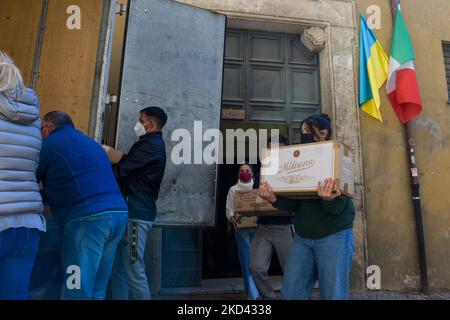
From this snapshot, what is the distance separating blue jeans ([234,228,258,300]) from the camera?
4.39 metres

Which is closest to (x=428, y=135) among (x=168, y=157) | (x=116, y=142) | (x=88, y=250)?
(x=168, y=157)

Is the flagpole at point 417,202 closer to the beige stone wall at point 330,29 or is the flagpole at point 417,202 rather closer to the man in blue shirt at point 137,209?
the beige stone wall at point 330,29

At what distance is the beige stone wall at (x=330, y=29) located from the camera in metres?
5.50

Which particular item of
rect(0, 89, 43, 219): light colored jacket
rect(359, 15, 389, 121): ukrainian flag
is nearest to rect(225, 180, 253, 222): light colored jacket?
rect(359, 15, 389, 121): ukrainian flag

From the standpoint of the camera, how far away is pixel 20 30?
484 centimetres

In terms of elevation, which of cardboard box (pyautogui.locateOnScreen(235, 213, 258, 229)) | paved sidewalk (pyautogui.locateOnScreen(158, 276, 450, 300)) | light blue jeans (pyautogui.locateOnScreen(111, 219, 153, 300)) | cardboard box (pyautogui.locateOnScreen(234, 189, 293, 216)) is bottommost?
paved sidewalk (pyautogui.locateOnScreen(158, 276, 450, 300))

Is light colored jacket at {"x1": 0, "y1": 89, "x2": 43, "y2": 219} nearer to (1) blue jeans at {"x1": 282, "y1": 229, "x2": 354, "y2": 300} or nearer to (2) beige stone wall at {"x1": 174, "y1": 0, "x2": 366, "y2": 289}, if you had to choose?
(1) blue jeans at {"x1": 282, "y1": 229, "x2": 354, "y2": 300}

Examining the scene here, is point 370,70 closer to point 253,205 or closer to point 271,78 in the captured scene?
point 271,78

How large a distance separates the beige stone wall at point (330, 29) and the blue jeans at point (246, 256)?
172cm

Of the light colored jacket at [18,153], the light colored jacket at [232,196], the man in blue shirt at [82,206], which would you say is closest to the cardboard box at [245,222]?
the light colored jacket at [232,196]

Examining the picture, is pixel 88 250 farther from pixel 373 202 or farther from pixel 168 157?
pixel 373 202

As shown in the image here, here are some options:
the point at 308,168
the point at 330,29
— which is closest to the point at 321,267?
the point at 308,168

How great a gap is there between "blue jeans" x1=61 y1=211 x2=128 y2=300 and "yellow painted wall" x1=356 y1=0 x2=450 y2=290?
3922 millimetres
